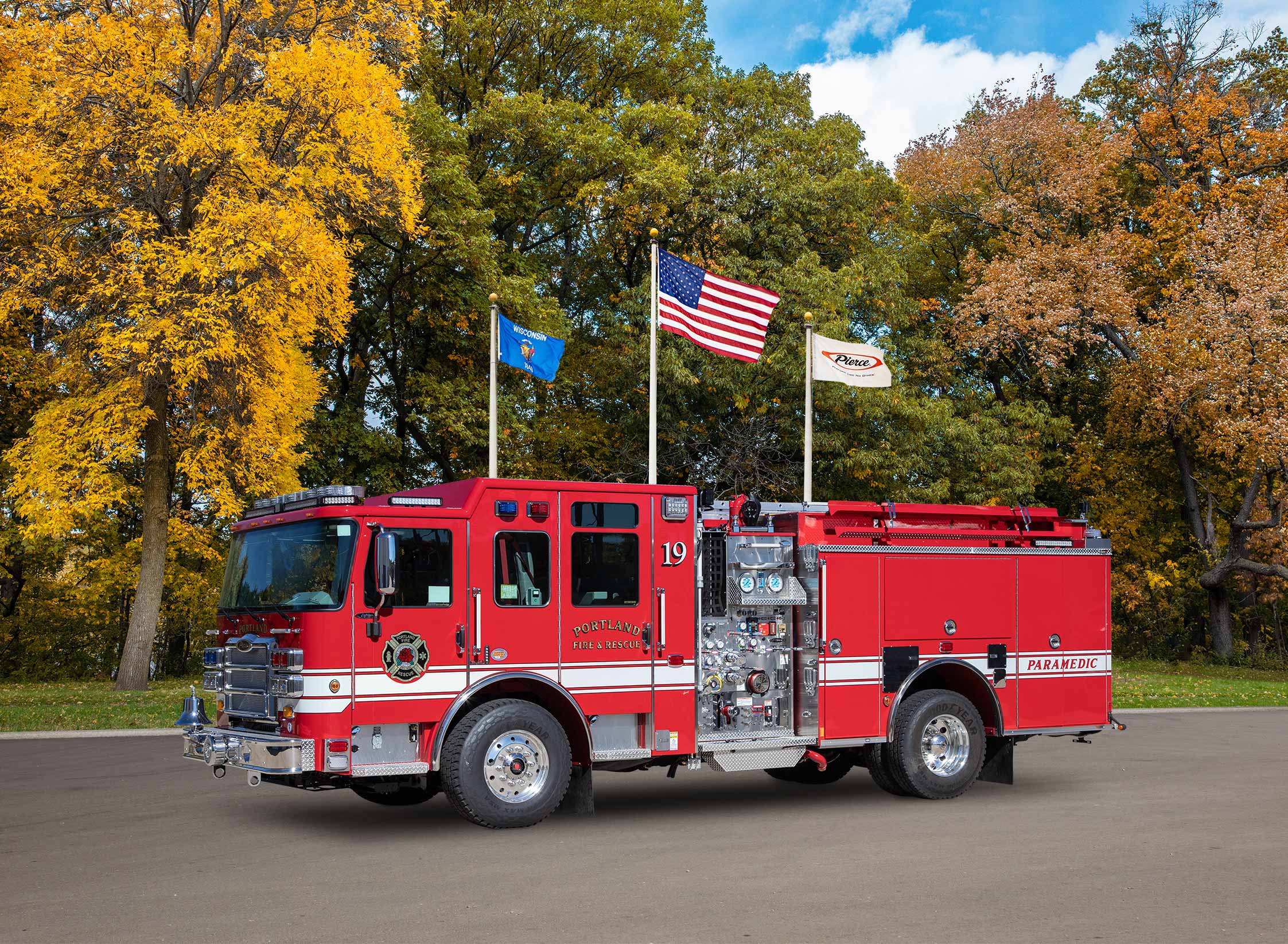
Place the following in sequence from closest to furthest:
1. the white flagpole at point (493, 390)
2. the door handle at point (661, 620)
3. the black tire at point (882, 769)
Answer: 1. the door handle at point (661, 620)
2. the black tire at point (882, 769)
3. the white flagpole at point (493, 390)

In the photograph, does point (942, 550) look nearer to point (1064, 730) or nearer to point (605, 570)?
point (1064, 730)

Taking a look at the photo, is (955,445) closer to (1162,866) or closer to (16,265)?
(16,265)

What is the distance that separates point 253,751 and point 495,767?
A: 1.90 meters

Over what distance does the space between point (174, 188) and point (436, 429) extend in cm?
982

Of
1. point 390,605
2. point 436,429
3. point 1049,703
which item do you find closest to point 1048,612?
point 1049,703

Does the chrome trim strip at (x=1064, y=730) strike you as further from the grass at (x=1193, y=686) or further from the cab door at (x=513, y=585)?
the grass at (x=1193, y=686)

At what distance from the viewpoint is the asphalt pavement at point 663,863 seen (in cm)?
749

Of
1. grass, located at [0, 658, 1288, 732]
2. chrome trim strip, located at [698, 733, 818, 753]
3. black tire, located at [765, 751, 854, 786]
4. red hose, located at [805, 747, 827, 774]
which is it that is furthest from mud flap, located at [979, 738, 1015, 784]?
grass, located at [0, 658, 1288, 732]

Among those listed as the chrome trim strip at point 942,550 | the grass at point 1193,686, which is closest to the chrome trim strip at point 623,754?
the chrome trim strip at point 942,550

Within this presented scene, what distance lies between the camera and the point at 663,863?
371 inches

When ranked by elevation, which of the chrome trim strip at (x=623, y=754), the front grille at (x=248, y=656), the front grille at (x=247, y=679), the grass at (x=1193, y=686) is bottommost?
the grass at (x=1193, y=686)

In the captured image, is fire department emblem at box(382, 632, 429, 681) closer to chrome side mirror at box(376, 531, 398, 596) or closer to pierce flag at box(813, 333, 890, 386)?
chrome side mirror at box(376, 531, 398, 596)

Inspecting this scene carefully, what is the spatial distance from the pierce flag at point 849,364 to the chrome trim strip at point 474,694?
34.3ft

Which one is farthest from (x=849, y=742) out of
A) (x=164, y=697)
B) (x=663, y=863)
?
(x=164, y=697)
